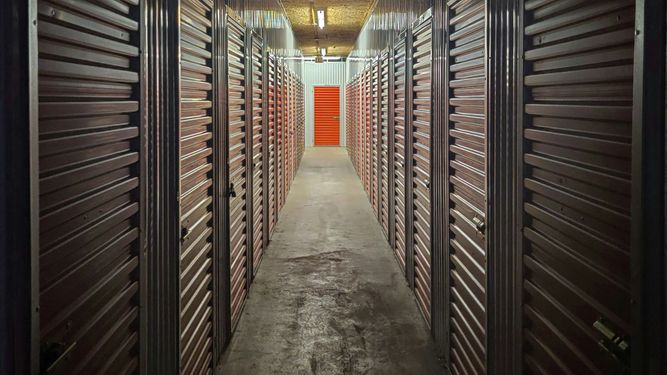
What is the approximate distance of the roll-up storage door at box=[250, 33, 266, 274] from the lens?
5.76 metres

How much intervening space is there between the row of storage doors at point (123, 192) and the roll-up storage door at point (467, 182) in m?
1.44

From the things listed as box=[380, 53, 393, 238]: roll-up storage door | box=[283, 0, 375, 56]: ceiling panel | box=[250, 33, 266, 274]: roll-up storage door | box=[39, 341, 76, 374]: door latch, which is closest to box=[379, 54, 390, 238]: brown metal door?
box=[380, 53, 393, 238]: roll-up storage door

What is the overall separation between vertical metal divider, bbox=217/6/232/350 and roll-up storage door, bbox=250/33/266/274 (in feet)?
4.62

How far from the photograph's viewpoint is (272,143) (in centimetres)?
781

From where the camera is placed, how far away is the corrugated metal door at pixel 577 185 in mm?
1604

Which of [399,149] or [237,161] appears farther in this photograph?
[399,149]

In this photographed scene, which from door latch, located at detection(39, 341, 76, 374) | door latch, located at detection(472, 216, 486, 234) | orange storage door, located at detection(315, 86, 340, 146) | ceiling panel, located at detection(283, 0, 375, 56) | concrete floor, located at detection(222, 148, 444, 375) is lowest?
concrete floor, located at detection(222, 148, 444, 375)

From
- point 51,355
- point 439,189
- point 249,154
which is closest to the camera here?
point 51,355

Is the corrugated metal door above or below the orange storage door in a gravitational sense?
below

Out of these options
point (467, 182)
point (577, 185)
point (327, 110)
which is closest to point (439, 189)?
point (467, 182)

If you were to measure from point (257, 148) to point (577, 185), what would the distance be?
459 cm

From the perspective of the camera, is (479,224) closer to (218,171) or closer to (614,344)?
(614,344)

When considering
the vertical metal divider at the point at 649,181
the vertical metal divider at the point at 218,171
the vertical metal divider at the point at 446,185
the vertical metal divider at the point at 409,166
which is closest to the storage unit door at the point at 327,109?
the vertical metal divider at the point at 409,166

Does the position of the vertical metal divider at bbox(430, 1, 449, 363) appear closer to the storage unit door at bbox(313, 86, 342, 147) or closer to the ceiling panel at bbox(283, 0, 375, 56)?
the ceiling panel at bbox(283, 0, 375, 56)
